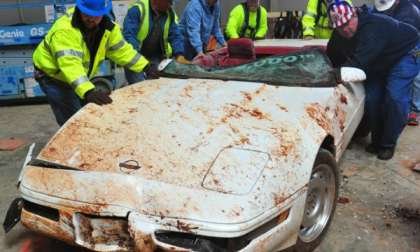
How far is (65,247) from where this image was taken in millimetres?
2928

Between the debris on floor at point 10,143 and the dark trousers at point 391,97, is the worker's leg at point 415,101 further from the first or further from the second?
the debris on floor at point 10,143

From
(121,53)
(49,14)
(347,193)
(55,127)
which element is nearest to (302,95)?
(347,193)

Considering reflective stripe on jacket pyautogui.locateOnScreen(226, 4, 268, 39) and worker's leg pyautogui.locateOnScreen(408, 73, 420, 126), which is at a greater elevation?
reflective stripe on jacket pyautogui.locateOnScreen(226, 4, 268, 39)

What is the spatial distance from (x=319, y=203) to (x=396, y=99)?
192 centimetres

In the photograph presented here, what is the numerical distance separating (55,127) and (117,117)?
3.22 metres

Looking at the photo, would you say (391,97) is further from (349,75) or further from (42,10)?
(42,10)

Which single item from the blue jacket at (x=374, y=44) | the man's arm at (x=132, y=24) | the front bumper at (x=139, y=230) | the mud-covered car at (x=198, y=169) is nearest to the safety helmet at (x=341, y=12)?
the blue jacket at (x=374, y=44)

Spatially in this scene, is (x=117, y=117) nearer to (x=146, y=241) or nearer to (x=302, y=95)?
(x=146, y=241)

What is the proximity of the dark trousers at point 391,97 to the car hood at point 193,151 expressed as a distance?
1402 millimetres

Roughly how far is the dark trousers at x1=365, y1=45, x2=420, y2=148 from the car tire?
1.66 meters

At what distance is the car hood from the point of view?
2.20m

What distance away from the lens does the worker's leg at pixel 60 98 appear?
3816 millimetres

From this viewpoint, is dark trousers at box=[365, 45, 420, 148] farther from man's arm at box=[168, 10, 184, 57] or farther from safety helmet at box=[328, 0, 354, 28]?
man's arm at box=[168, 10, 184, 57]

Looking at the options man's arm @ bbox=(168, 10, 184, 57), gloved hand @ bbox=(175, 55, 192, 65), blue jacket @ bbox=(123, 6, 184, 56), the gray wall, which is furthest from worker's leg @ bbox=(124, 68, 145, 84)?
the gray wall
